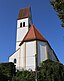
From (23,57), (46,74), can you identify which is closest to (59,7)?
(46,74)

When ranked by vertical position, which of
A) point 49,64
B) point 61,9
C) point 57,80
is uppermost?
point 61,9

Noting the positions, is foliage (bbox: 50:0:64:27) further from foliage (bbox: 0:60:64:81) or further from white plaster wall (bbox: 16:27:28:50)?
white plaster wall (bbox: 16:27:28:50)

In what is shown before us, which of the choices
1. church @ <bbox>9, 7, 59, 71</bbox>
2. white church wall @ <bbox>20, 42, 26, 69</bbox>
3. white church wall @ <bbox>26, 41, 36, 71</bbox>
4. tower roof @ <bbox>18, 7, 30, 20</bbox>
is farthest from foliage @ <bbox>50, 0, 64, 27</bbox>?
tower roof @ <bbox>18, 7, 30, 20</bbox>

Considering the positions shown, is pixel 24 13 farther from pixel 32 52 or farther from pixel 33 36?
pixel 32 52

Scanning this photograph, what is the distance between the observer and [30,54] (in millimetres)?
51469

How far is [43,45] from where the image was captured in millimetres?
53156

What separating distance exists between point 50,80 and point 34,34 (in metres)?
18.2

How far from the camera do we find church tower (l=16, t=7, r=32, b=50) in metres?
65.7

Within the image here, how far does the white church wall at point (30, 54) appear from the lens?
165 feet

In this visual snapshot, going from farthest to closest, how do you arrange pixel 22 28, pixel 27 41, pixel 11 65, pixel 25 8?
pixel 25 8 → pixel 22 28 → pixel 27 41 → pixel 11 65

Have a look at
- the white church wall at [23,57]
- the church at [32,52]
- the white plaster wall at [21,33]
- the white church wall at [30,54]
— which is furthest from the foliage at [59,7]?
the white plaster wall at [21,33]

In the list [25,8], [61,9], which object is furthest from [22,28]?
[61,9]

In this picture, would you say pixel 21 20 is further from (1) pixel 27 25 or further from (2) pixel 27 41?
(2) pixel 27 41

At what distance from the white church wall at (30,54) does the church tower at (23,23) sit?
486 inches
